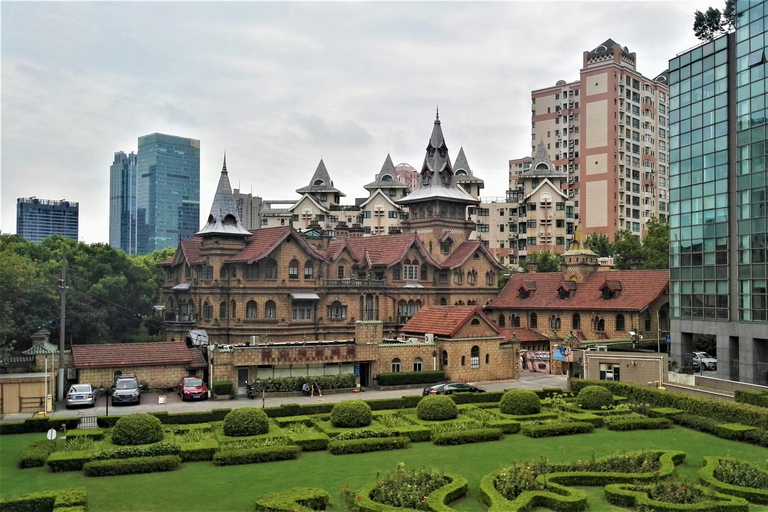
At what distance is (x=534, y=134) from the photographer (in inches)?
5187

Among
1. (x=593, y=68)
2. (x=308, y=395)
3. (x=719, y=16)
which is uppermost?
(x=593, y=68)

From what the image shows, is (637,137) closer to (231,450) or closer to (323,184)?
(323,184)

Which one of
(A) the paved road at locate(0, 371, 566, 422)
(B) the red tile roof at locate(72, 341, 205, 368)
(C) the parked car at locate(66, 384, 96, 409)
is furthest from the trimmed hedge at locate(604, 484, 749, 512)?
(B) the red tile roof at locate(72, 341, 205, 368)

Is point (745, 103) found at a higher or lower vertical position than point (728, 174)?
higher

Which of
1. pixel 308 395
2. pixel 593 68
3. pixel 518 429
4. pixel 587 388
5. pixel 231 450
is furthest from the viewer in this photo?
pixel 593 68

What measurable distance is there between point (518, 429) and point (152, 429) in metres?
18.3

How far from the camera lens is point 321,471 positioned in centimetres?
2947

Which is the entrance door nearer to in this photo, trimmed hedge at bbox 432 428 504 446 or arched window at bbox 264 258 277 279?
arched window at bbox 264 258 277 279

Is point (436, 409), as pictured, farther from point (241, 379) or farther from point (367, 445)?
point (241, 379)

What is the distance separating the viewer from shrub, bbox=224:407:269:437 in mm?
35188

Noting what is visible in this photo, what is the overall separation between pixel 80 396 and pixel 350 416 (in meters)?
18.8

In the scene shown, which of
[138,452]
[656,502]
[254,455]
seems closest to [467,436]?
[254,455]

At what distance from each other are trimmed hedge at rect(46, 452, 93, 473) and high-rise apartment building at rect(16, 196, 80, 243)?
115 meters

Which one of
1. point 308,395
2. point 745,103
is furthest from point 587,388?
point 745,103
